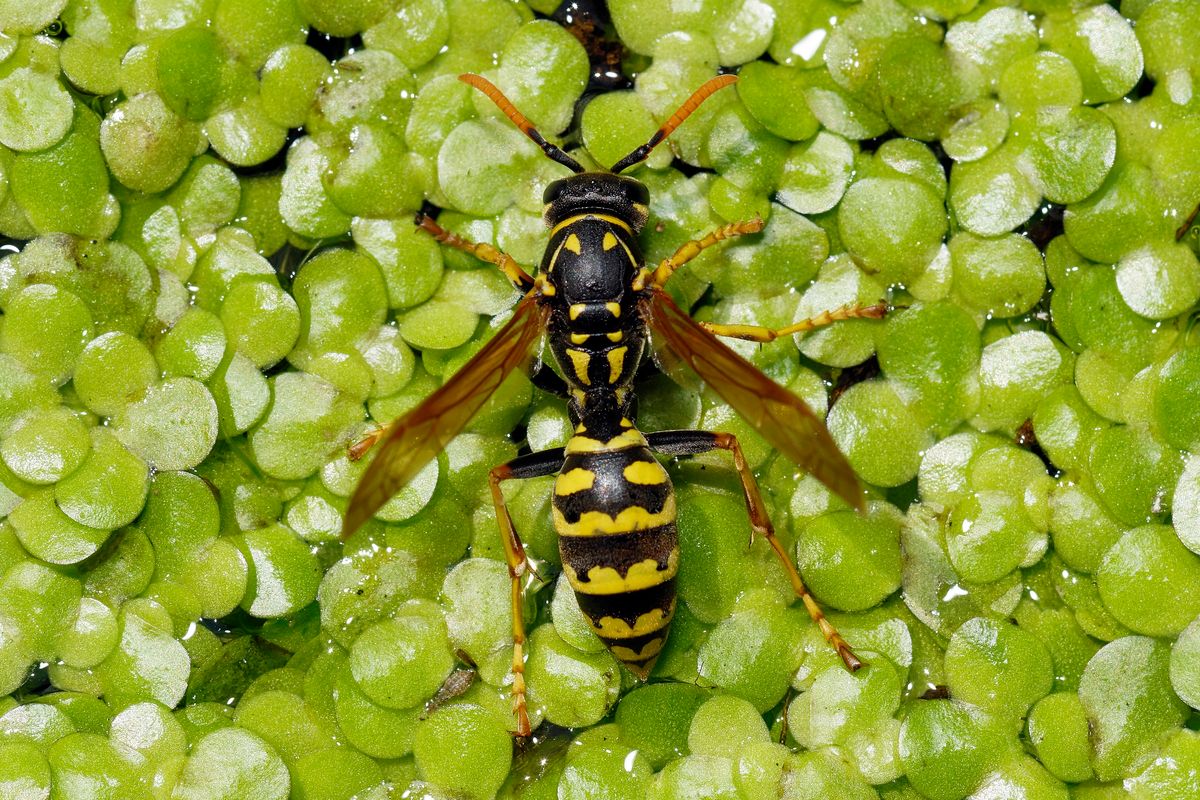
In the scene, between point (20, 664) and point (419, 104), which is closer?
point (20, 664)

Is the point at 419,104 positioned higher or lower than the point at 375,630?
higher

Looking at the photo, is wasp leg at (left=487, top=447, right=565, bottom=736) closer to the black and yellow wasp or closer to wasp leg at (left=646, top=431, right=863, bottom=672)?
the black and yellow wasp

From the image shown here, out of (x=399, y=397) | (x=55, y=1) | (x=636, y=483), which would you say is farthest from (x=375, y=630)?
(x=55, y=1)

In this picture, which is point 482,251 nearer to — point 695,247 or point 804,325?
point 695,247

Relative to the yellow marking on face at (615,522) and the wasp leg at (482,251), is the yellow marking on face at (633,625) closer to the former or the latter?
the yellow marking on face at (615,522)

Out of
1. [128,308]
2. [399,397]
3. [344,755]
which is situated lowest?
[344,755]

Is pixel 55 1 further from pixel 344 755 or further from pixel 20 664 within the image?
pixel 344 755

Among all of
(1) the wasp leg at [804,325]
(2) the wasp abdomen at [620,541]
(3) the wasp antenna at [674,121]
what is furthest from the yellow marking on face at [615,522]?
(3) the wasp antenna at [674,121]
